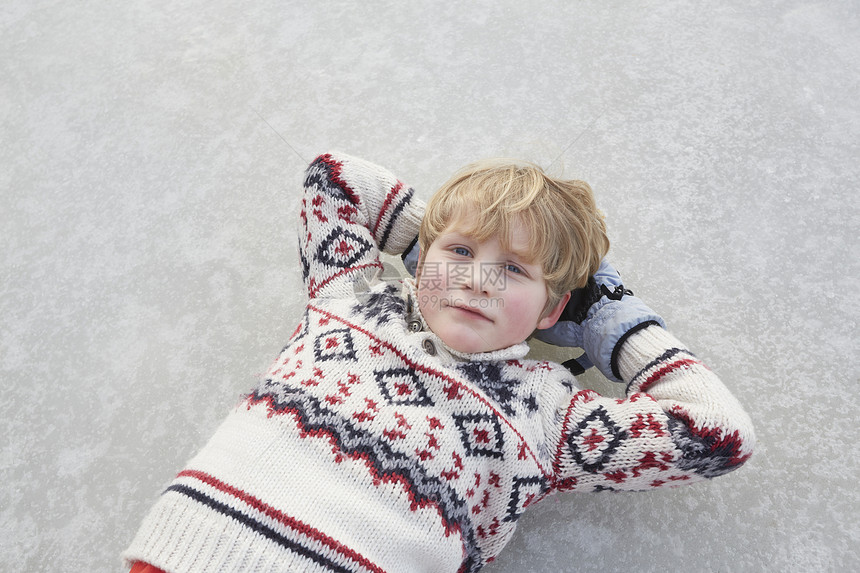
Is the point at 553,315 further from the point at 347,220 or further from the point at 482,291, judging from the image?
the point at 347,220

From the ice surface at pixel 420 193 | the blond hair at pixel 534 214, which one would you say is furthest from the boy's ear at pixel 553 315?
the ice surface at pixel 420 193

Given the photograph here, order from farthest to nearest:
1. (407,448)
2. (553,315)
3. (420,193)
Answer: (420,193) < (553,315) < (407,448)

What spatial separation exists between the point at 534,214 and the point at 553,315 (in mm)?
149

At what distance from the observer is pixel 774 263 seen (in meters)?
1.00

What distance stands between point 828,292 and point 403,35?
92cm

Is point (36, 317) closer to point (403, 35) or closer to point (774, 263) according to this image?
point (403, 35)

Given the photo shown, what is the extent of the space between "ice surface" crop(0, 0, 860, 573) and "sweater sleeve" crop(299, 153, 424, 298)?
0.58 feet

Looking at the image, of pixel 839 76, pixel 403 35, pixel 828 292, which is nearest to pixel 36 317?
pixel 403 35

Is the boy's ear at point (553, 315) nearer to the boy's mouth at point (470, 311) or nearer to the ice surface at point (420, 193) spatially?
the boy's mouth at point (470, 311)

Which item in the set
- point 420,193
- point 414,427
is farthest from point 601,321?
point 420,193

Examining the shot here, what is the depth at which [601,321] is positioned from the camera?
0.83 m

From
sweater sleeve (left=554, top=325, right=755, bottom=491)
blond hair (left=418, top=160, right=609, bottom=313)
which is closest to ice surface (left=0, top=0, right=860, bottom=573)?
sweater sleeve (left=554, top=325, right=755, bottom=491)

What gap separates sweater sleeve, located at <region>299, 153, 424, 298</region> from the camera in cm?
85

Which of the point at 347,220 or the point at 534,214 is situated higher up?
the point at 534,214
